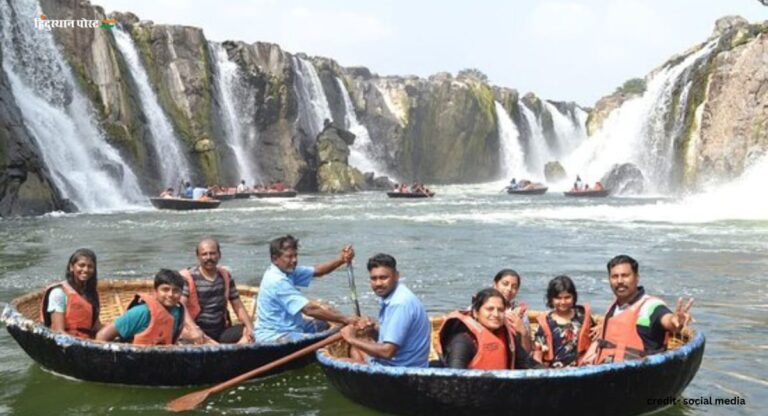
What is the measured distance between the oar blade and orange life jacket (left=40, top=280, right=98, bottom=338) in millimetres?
1317

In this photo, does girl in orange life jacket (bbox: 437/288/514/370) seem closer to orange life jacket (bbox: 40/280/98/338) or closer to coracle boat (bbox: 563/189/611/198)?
orange life jacket (bbox: 40/280/98/338)

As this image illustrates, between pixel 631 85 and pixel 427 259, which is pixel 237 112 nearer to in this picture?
pixel 427 259

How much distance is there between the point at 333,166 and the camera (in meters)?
51.9

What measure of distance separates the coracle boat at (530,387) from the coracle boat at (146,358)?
1.18 metres

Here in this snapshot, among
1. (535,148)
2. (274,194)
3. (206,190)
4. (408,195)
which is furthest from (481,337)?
(535,148)

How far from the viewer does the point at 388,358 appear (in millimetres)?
5988

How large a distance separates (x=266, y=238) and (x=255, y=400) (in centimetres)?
1425

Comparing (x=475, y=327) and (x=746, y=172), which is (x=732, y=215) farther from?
(x=475, y=327)

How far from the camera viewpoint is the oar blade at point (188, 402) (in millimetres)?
6551

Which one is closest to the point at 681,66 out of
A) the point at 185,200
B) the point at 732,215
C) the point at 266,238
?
the point at 732,215

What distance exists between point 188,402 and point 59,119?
29539 mm

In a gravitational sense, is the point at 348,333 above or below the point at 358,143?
below

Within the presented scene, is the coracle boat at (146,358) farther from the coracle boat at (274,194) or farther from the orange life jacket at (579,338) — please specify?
the coracle boat at (274,194)

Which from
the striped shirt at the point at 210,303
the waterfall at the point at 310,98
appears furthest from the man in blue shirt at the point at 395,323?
the waterfall at the point at 310,98
